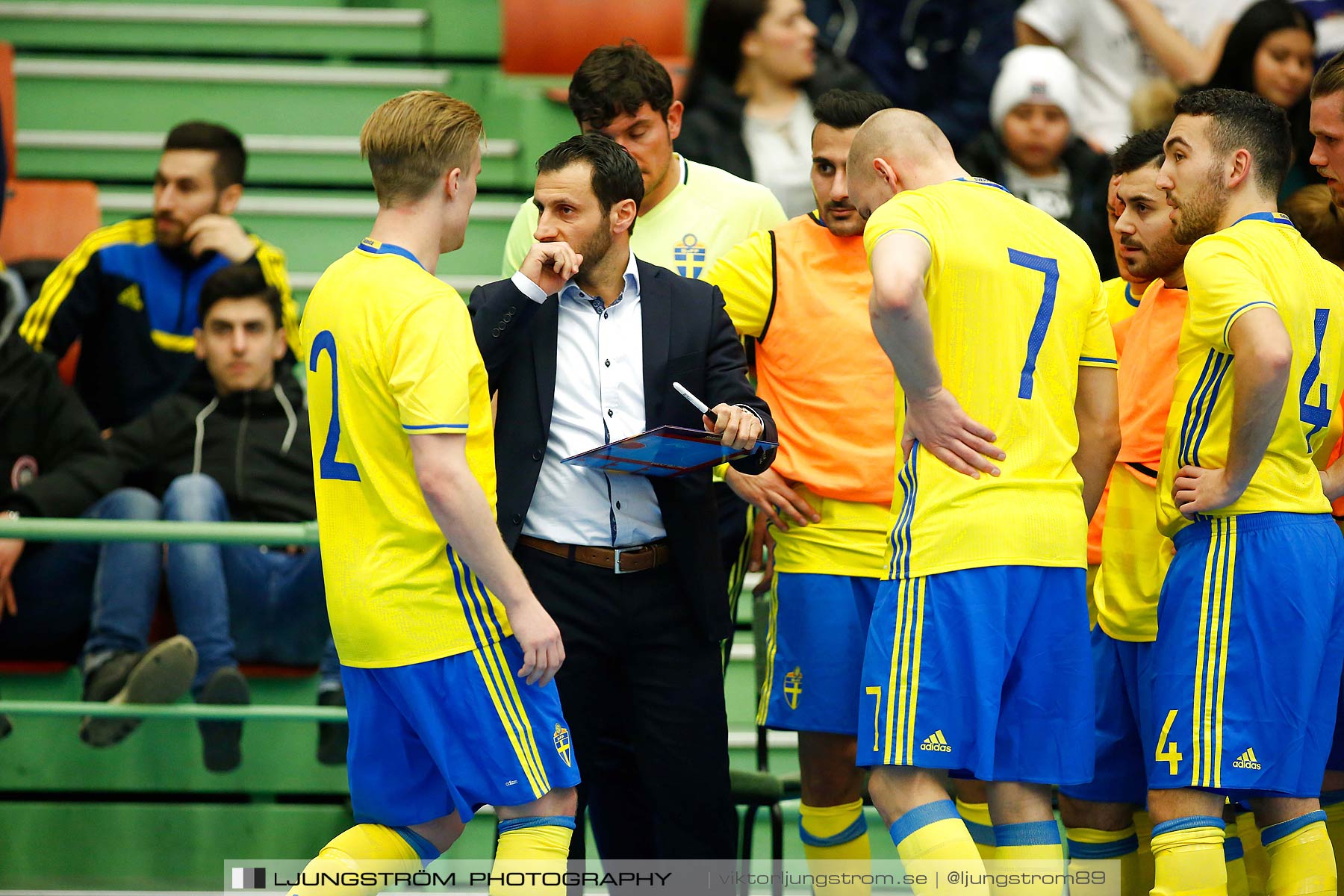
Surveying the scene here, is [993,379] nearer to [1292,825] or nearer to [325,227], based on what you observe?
[1292,825]

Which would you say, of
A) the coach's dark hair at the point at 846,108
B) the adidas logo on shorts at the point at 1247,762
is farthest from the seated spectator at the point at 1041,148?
the adidas logo on shorts at the point at 1247,762

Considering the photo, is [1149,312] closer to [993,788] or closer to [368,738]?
[993,788]

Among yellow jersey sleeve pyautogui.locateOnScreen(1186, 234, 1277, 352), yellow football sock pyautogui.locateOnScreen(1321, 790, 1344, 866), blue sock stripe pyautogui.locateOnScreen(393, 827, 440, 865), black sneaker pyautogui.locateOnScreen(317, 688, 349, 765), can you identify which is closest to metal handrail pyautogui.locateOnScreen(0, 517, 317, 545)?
black sneaker pyautogui.locateOnScreen(317, 688, 349, 765)

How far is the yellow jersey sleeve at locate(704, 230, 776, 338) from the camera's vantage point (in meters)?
4.22

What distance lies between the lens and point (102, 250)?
6.12m

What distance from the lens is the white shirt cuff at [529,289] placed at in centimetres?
357

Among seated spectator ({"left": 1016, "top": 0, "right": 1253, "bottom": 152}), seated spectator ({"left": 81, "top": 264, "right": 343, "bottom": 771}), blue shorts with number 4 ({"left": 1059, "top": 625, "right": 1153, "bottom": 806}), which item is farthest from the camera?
seated spectator ({"left": 1016, "top": 0, "right": 1253, "bottom": 152})

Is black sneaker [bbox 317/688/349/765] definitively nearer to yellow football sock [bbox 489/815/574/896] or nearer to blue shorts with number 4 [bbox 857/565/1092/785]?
yellow football sock [bbox 489/815/574/896]

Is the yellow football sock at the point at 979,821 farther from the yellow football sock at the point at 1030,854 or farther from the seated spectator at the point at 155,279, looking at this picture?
the seated spectator at the point at 155,279

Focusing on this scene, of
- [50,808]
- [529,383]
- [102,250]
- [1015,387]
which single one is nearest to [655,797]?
[529,383]

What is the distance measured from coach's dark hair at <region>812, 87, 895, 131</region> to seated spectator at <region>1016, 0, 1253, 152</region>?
3.31 meters

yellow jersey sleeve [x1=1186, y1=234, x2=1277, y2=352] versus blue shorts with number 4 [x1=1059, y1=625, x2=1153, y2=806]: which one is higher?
yellow jersey sleeve [x1=1186, y1=234, x2=1277, y2=352]

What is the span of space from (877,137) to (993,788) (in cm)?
158

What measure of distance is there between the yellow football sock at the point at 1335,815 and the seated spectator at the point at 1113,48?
153 inches
